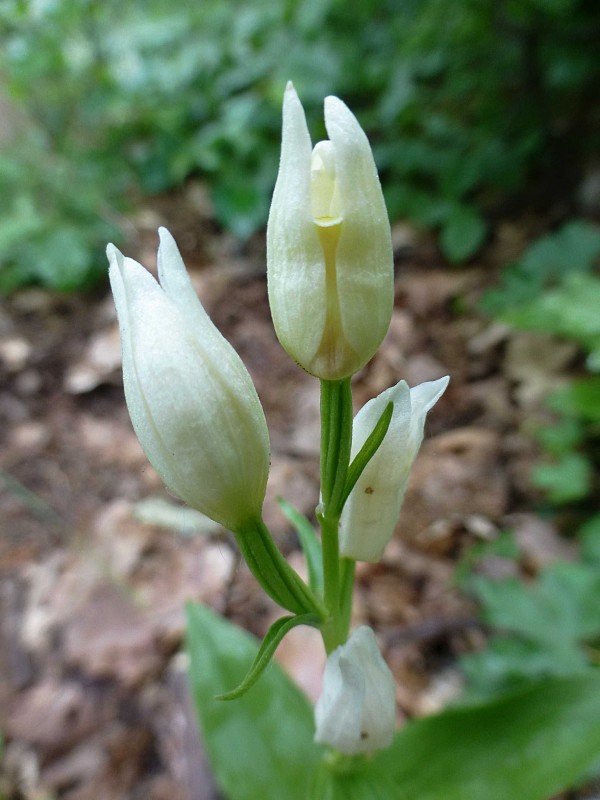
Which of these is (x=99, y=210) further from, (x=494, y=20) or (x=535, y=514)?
(x=535, y=514)


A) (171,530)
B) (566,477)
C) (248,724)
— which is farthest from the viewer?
(171,530)

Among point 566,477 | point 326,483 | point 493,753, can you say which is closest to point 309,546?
point 326,483

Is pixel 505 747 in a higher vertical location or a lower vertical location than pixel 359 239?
lower

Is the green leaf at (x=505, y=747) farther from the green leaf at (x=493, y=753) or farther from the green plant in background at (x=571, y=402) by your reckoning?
the green plant in background at (x=571, y=402)

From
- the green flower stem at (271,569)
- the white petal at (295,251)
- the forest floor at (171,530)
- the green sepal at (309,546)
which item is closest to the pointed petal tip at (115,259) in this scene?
the white petal at (295,251)

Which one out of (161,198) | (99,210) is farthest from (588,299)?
(161,198)

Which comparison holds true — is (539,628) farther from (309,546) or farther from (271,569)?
(271,569)
